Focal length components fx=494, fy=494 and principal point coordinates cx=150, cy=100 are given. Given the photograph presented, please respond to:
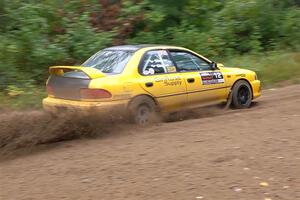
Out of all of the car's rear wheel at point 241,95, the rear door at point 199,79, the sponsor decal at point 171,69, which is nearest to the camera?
the sponsor decal at point 171,69

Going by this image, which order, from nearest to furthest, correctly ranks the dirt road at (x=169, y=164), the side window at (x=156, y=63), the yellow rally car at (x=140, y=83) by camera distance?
the dirt road at (x=169, y=164), the yellow rally car at (x=140, y=83), the side window at (x=156, y=63)

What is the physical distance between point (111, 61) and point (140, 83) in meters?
0.76

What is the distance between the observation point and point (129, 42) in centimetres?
1585

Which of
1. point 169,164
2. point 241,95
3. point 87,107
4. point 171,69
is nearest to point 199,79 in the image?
point 171,69

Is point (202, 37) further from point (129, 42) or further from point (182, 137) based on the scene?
point (182, 137)

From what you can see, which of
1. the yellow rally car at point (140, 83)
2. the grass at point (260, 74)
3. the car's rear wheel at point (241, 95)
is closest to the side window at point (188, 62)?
the yellow rally car at point (140, 83)

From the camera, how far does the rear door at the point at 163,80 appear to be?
28.3 ft

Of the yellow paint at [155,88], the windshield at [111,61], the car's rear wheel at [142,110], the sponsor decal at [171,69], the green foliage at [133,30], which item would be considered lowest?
the car's rear wheel at [142,110]

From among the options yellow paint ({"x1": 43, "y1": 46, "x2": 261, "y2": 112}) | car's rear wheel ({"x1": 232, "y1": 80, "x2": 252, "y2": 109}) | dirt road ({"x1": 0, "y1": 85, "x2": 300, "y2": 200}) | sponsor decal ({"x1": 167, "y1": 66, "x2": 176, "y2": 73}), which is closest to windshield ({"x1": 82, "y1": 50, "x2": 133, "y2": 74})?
yellow paint ({"x1": 43, "y1": 46, "x2": 261, "y2": 112})

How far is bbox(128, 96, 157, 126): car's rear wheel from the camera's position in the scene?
8.33 m

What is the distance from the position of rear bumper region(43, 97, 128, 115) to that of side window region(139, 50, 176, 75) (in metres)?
0.84

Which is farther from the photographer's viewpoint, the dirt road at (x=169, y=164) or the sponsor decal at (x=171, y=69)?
the sponsor decal at (x=171, y=69)

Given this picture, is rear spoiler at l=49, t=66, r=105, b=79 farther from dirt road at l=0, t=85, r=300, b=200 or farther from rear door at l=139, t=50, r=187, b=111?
dirt road at l=0, t=85, r=300, b=200

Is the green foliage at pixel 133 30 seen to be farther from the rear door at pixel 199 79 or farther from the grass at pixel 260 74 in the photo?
the rear door at pixel 199 79
